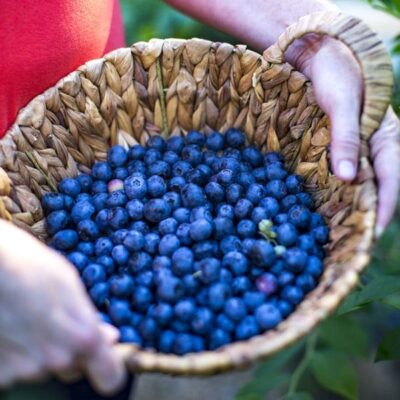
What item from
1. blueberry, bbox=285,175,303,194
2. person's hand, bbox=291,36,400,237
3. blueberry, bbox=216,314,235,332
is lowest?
blueberry, bbox=216,314,235,332

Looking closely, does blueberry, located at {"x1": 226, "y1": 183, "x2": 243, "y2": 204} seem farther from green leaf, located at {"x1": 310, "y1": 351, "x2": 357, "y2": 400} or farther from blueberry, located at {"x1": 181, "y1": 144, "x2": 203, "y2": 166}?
green leaf, located at {"x1": 310, "y1": 351, "x2": 357, "y2": 400}

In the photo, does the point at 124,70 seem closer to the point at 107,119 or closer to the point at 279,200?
the point at 107,119

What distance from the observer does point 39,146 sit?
1.15m

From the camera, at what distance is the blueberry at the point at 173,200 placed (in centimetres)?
112

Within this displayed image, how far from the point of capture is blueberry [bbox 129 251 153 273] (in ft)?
3.32

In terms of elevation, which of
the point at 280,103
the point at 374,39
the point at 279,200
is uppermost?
the point at 374,39

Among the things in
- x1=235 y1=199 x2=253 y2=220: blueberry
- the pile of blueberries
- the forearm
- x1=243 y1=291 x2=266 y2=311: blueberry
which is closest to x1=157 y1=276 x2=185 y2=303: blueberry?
the pile of blueberries

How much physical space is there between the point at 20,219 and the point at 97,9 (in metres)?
0.45

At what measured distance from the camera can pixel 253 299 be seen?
37.2 inches

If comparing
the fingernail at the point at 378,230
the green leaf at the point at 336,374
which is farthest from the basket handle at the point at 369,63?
the green leaf at the point at 336,374

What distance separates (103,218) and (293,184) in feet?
1.21

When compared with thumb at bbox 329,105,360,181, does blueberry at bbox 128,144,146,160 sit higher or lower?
lower

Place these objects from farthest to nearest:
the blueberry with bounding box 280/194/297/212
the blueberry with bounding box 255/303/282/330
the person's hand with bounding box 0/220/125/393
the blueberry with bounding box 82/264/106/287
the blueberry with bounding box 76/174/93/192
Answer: the blueberry with bounding box 76/174/93/192 < the blueberry with bounding box 280/194/297/212 < the blueberry with bounding box 82/264/106/287 < the blueberry with bounding box 255/303/282/330 < the person's hand with bounding box 0/220/125/393

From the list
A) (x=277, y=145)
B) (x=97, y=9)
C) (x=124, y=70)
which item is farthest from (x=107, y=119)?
(x=277, y=145)
